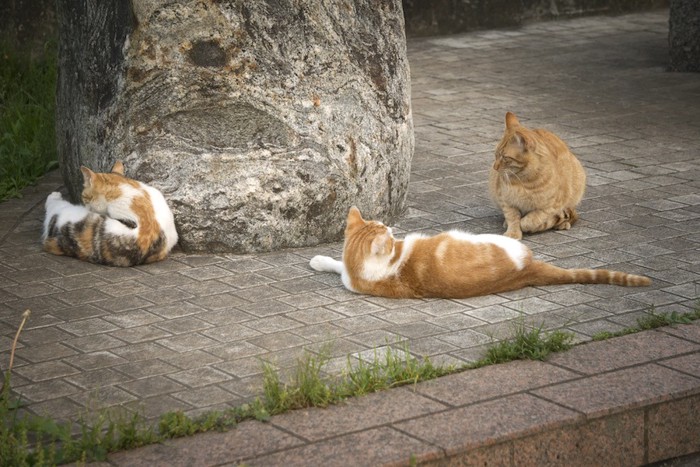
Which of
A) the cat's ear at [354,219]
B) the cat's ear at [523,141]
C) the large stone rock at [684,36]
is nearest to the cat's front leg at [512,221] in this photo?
the cat's ear at [523,141]

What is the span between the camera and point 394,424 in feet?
14.4

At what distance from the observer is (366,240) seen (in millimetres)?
5906

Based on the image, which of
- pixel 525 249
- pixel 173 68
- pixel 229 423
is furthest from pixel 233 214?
pixel 229 423

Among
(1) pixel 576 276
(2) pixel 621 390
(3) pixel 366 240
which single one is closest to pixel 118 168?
(3) pixel 366 240

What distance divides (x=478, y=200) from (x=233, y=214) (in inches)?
73.6

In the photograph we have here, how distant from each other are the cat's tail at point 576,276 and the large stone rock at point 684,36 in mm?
6325

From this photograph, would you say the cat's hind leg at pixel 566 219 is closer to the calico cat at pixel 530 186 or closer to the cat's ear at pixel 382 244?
the calico cat at pixel 530 186

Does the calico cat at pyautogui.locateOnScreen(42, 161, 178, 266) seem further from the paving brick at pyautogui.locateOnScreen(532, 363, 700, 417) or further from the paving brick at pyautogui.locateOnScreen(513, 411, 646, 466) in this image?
the paving brick at pyautogui.locateOnScreen(513, 411, 646, 466)

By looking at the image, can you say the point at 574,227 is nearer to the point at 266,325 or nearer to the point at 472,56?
the point at 266,325

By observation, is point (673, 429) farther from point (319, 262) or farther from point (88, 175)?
point (88, 175)

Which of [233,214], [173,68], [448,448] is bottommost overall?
[448,448]

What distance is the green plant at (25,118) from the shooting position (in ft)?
27.4

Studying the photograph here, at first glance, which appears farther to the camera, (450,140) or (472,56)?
(472,56)

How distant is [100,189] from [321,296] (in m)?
1.44
